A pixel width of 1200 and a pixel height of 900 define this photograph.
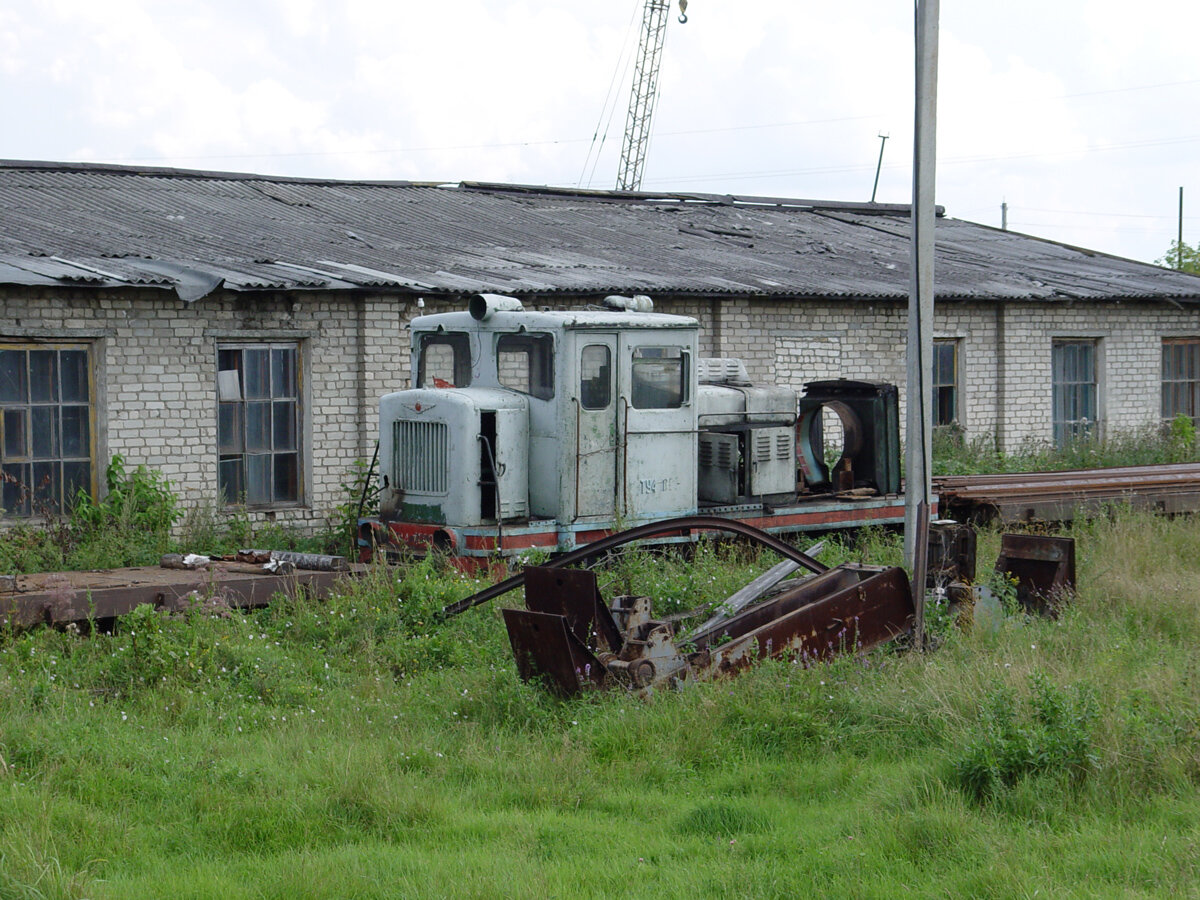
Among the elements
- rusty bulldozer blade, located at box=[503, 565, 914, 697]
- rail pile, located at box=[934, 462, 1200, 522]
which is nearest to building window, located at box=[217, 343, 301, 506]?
rail pile, located at box=[934, 462, 1200, 522]

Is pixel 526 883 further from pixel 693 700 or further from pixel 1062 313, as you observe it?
pixel 1062 313

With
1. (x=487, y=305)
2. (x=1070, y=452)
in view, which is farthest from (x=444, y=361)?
(x=1070, y=452)

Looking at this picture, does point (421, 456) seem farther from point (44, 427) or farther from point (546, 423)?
point (44, 427)

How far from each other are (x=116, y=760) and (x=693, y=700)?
2550mm

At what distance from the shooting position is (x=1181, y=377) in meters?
21.2

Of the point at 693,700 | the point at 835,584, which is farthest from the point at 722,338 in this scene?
the point at 693,700

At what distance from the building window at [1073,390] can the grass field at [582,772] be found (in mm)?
12761

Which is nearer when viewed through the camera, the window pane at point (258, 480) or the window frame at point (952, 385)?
the window pane at point (258, 480)

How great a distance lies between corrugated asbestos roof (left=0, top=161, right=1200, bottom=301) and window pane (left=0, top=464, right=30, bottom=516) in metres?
1.72

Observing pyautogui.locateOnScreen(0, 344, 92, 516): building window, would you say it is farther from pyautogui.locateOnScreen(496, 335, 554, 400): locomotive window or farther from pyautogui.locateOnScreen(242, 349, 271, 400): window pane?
pyautogui.locateOnScreen(496, 335, 554, 400): locomotive window

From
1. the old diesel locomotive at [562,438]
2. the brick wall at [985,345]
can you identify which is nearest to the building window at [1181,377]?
the brick wall at [985,345]

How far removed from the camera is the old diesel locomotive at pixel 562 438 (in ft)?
31.6

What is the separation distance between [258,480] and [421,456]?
11.0 feet

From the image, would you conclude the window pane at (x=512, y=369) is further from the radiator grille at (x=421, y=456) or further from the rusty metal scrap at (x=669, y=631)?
the rusty metal scrap at (x=669, y=631)
